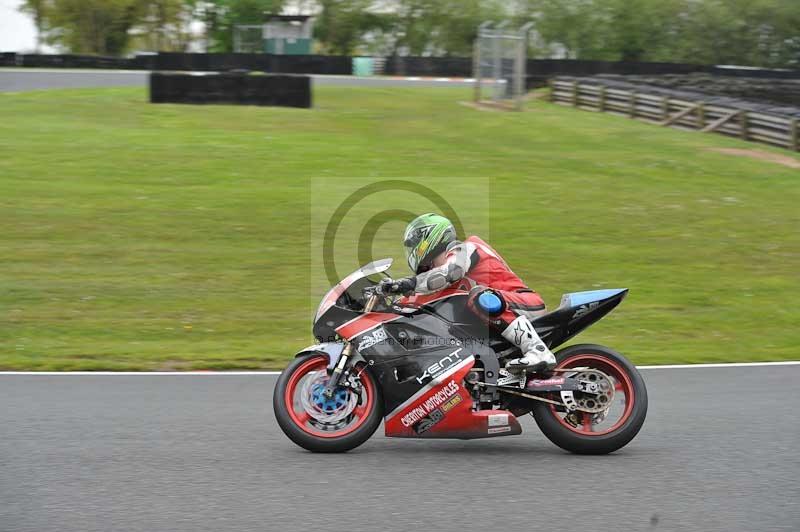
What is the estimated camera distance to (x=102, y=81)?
36156 mm

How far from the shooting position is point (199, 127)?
23562 millimetres

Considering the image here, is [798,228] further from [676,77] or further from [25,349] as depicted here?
[676,77]

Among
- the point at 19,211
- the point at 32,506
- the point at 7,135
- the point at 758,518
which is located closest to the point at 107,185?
the point at 19,211

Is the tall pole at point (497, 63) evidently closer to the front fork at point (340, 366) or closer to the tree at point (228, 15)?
the front fork at point (340, 366)

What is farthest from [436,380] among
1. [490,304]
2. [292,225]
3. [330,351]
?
[292,225]

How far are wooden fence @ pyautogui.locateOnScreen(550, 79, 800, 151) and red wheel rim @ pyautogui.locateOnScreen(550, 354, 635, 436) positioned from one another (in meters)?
20.8

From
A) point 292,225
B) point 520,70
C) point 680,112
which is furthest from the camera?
point 520,70

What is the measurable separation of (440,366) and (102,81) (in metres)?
32.3

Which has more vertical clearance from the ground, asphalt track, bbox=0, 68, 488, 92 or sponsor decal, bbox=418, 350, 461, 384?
asphalt track, bbox=0, 68, 488, 92

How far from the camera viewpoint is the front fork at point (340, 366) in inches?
260

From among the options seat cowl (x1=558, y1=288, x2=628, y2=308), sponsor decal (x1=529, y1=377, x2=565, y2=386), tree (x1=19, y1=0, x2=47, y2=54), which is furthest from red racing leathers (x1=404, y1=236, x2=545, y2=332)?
tree (x1=19, y1=0, x2=47, y2=54)

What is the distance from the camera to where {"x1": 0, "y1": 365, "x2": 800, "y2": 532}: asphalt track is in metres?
5.42

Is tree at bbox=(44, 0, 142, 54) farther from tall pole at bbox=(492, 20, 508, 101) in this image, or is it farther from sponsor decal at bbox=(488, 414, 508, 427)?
sponsor decal at bbox=(488, 414, 508, 427)

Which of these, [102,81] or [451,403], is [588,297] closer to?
[451,403]
